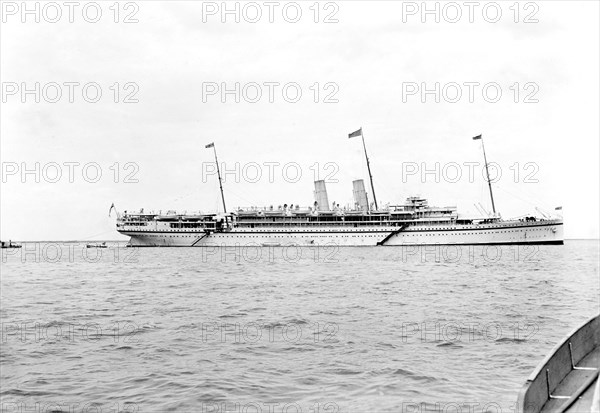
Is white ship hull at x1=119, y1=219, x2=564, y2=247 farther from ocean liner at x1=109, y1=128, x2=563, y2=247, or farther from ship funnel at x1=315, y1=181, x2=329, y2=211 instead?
ship funnel at x1=315, y1=181, x2=329, y2=211

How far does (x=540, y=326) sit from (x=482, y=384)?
257 inches

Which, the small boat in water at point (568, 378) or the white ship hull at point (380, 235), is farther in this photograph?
the white ship hull at point (380, 235)

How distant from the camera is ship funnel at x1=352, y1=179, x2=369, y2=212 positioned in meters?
77.6

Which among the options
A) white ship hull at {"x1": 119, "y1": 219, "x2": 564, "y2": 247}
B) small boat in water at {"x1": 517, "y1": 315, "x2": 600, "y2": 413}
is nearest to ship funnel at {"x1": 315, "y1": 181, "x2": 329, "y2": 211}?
white ship hull at {"x1": 119, "y1": 219, "x2": 564, "y2": 247}

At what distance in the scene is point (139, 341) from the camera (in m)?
12.8

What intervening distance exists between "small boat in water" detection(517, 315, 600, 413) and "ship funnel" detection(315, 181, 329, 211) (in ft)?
226

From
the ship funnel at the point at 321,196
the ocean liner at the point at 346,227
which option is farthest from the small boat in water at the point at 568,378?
the ship funnel at the point at 321,196

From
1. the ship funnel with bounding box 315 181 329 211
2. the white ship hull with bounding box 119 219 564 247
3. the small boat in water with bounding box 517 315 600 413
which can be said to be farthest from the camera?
the ship funnel with bounding box 315 181 329 211

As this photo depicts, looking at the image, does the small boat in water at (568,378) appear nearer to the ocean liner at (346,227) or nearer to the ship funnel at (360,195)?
the ocean liner at (346,227)

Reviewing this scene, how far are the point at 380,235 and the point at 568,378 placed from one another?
66.7 metres

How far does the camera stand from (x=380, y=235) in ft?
239

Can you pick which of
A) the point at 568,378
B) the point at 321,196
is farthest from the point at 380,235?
the point at 568,378

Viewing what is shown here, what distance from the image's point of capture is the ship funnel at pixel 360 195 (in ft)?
255

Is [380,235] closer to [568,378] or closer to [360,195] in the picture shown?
[360,195]
